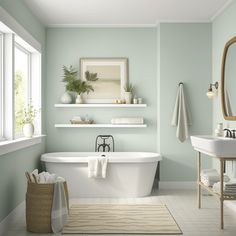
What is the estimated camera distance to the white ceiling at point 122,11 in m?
5.52

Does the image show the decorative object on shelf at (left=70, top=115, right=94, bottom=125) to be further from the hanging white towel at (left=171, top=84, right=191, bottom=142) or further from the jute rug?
the jute rug

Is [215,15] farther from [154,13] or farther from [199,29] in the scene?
[154,13]

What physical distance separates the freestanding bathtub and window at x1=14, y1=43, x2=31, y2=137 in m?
0.74

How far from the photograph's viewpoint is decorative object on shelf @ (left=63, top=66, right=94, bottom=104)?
6746mm

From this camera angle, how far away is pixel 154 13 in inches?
241

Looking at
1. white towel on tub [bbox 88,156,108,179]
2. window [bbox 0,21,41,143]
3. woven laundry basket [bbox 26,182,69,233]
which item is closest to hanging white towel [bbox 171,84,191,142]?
white towel on tub [bbox 88,156,108,179]

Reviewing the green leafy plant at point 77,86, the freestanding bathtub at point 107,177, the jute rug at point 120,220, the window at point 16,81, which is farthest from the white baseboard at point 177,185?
the window at point 16,81

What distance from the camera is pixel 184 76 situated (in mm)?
6629

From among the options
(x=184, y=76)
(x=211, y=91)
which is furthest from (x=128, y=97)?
(x=211, y=91)

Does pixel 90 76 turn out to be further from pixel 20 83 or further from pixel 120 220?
pixel 120 220

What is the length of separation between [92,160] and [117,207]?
81 centimetres

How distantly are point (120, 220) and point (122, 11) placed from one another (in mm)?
2929

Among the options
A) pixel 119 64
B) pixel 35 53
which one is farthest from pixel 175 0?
pixel 35 53

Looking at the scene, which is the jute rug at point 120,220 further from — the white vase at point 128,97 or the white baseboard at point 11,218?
the white vase at point 128,97
